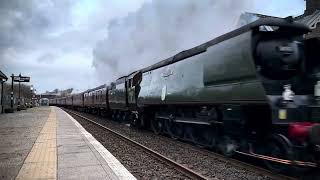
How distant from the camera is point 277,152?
8.49m

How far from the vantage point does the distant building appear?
16.0 m

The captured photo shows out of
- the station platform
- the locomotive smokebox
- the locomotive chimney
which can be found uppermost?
the locomotive chimney

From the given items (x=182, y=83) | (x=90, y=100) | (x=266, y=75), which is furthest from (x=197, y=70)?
(x=90, y=100)

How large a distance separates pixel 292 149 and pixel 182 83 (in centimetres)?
A: 624

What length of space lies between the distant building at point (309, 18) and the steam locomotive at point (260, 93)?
3.69 meters

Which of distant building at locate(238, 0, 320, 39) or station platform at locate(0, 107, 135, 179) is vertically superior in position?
distant building at locate(238, 0, 320, 39)

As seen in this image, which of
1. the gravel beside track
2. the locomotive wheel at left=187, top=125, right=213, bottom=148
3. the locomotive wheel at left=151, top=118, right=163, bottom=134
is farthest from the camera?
the locomotive wheel at left=151, top=118, right=163, bottom=134

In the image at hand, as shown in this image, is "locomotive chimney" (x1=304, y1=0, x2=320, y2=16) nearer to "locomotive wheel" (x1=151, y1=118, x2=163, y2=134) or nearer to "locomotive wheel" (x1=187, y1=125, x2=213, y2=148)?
"locomotive wheel" (x1=151, y1=118, x2=163, y2=134)

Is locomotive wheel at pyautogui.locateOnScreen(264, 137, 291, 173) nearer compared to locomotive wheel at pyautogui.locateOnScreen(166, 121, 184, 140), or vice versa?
locomotive wheel at pyautogui.locateOnScreen(264, 137, 291, 173)

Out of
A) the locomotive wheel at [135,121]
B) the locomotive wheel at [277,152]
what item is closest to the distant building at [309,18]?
the locomotive wheel at [277,152]

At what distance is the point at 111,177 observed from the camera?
313 inches

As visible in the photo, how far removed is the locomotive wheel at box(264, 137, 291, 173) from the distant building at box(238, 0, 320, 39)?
4931mm

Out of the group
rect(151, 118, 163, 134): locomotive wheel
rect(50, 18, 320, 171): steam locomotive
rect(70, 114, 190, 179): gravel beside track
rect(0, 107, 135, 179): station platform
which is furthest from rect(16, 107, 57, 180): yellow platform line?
rect(151, 118, 163, 134): locomotive wheel

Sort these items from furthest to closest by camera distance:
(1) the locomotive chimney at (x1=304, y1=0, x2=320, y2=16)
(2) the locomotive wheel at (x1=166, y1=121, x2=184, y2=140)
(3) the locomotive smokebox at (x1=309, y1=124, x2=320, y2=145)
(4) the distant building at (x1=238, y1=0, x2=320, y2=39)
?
(1) the locomotive chimney at (x1=304, y1=0, x2=320, y2=16)
(4) the distant building at (x1=238, y1=0, x2=320, y2=39)
(2) the locomotive wheel at (x1=166, y1=121, x2=184, y2=140)
(3) the locomotive smokebox at (x1=309, y1=124, x2=320, y2=145)
